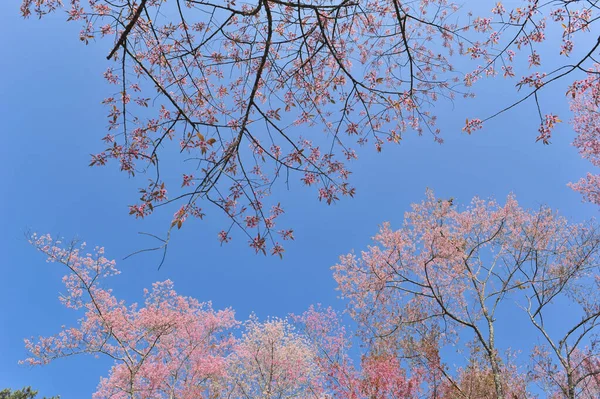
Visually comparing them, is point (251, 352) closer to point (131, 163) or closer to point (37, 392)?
point (37, 392)

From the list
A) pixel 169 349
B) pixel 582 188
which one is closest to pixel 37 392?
pixel 169 349

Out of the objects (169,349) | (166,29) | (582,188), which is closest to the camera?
(166,29)

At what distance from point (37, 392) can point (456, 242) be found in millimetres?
25336

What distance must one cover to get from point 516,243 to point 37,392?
2727 cm

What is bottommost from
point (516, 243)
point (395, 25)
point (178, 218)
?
point (178, 218)

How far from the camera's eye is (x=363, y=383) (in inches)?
434

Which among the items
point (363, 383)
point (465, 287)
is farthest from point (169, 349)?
point (465, 287)

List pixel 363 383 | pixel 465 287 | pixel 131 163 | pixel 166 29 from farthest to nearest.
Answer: pixel 465 287, pixel 363 383, pixel 166 29, pixel 131 163

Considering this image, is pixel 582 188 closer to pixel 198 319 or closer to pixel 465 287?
pixel 465 287

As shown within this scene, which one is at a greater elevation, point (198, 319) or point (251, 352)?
point (198, 319)

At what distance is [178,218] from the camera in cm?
243

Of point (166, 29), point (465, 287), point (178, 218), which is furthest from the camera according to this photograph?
point (465, 287)

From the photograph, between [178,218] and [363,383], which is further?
[363,383]

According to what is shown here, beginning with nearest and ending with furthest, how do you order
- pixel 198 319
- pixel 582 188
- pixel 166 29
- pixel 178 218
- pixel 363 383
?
pixel 178 218 < pixel 166 29 < pixel 363 383 < pixel 582 188 < pixel 198 319
